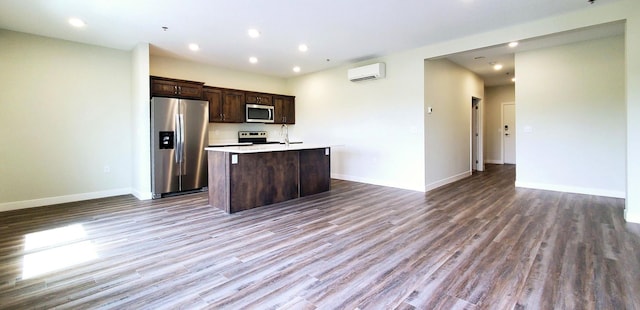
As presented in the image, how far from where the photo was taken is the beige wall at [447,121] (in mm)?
5504

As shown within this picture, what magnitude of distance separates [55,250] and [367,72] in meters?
5.27

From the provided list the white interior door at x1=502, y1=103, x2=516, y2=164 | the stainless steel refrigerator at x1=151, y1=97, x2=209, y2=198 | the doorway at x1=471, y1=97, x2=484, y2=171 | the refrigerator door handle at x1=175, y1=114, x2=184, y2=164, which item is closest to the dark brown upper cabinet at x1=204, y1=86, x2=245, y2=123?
the stainless steel refrigerator at x1=151, y1=97, x2=209, y2=198

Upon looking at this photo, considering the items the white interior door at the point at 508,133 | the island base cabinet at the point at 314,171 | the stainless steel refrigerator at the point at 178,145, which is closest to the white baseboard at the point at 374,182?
the island base cabinet at the point at 314,171

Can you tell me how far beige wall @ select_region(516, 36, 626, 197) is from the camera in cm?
475

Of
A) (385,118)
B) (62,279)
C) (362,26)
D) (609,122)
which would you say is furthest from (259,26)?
(609,122)

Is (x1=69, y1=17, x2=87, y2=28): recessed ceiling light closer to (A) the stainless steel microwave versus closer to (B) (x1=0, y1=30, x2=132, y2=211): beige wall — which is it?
(B) (x1=0, y1=30, x2=132, y2=211): beige wall

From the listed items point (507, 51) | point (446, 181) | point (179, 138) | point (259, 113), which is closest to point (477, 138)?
point (446, 181)

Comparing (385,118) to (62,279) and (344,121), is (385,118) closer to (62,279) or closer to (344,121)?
(344,121)

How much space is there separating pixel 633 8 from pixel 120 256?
600 cm

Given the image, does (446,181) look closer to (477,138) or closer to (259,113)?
(477,138)

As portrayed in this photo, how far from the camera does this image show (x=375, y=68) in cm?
571

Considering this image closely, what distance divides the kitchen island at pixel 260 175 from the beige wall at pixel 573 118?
13.0 feet

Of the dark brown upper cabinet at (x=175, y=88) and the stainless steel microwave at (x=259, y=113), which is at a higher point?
the dark brown upper cabinet at (x=175, y=88)

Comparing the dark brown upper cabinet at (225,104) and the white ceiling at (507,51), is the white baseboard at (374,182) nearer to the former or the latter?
the white ceiling at (507,51)
